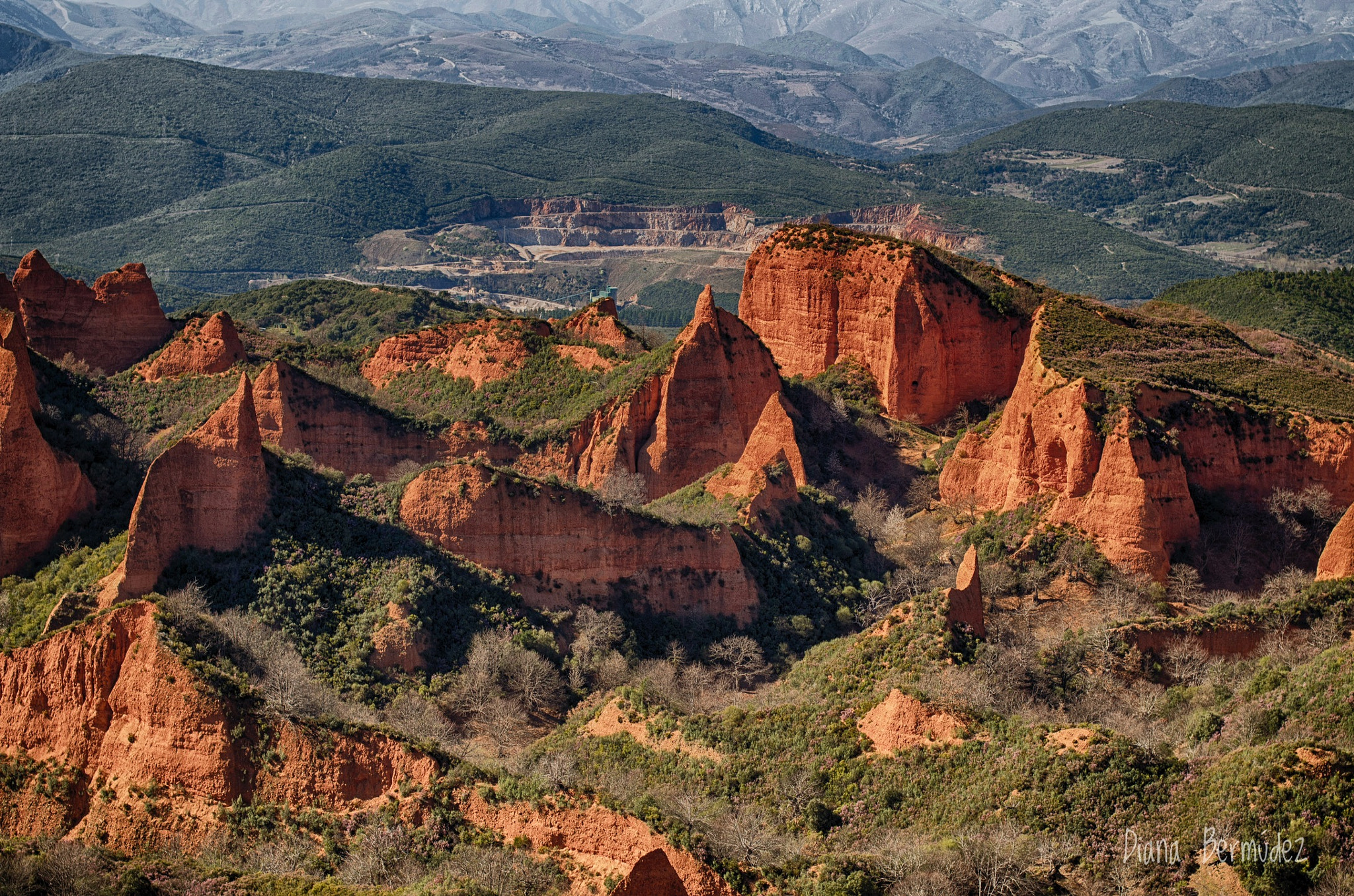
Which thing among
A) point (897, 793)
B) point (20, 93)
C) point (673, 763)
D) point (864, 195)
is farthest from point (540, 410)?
point (20, 93)

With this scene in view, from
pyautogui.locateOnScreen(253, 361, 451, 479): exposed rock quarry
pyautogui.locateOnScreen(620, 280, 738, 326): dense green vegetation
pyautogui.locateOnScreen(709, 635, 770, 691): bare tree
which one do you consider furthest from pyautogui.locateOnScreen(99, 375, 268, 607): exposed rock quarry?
pyautogui.locateOnScreen(620, 280, 738, 326): dense green vegetation

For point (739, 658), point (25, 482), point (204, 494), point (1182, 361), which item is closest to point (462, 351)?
point (204, 494)

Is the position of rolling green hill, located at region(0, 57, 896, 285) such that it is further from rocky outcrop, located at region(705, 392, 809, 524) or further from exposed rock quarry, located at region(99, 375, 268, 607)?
exposed rock quarry, located at region(99, 375, 268, 607)

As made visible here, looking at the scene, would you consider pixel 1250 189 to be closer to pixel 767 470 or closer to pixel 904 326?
pixel 904 326

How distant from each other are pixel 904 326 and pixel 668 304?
7019cm

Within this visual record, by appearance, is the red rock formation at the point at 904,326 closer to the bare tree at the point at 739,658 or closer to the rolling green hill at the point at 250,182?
the bare tree at the point at 739,658

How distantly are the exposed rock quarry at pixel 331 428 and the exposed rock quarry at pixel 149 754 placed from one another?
63.6 ft

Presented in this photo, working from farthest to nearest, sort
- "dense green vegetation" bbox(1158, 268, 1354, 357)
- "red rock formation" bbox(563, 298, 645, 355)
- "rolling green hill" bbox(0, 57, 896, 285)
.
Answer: "rolling green hill" bbox(0, 57, 896, 285) → "dense green vegetation" bbox(1158, 268, 1354, 357) → "red rock formation" bbox(563, 298, 645, 355)

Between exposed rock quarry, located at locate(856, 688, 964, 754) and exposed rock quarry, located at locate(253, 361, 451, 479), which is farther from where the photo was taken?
exposed rock quarry, located at locate(253, 361, 451, 479)

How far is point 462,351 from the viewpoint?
55562 millimetres

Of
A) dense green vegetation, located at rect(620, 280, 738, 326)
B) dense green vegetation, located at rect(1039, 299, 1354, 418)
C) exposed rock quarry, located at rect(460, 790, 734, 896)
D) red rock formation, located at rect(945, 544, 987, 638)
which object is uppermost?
dense green vegetation, located at rect(1039, 299, 1354, 418)

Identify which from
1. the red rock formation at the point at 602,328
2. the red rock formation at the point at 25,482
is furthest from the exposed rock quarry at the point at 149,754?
the red rock formation at the point at 602,328

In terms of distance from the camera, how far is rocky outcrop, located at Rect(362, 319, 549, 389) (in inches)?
2138

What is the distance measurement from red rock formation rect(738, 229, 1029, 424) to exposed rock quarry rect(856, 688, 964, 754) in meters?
26.4
